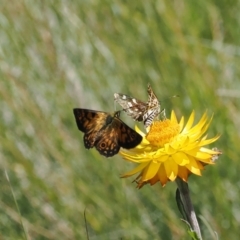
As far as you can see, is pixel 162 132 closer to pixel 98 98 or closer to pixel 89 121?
pixel 89 121

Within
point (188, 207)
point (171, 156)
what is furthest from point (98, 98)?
point (188, 207)

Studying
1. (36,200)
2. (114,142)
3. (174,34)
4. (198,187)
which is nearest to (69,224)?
(36,200)

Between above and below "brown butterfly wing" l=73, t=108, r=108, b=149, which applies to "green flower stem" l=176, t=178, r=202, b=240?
below

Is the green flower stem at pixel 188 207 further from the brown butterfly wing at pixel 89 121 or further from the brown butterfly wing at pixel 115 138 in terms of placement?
the brown butterfly wing at pixel 89 121

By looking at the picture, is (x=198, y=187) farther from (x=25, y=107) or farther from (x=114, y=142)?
(x=114, y=142)

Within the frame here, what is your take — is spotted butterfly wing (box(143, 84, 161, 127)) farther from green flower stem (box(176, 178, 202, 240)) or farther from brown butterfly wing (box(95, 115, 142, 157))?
green flower stem (box(176, 178, 202, 240))

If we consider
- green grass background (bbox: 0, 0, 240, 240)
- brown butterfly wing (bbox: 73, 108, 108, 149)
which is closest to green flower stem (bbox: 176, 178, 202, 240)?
brown butterfly wing (bbox: 73, 108, 108, 149)
